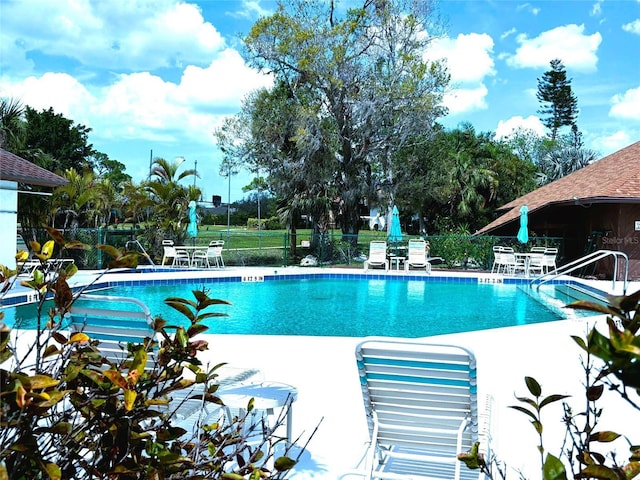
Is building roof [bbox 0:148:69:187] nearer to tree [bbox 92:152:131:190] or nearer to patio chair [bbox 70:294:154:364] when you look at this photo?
patio chair [bbox 70:294:154:364]

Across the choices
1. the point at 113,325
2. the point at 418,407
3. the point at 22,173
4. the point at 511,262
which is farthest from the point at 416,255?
the point at 418,407

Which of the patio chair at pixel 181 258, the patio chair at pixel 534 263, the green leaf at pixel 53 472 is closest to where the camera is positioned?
the green leaf at pixel 53 472

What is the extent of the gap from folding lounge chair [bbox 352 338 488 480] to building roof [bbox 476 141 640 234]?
1480 cm

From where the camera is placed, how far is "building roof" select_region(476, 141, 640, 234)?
53.8ft

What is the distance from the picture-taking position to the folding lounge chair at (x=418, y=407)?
10.5ft

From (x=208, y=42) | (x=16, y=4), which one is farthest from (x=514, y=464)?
(x=16, y=4)

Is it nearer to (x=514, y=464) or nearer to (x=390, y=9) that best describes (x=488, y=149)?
(x=390, y=9)

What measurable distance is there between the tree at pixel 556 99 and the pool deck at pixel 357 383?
44302 millimetres

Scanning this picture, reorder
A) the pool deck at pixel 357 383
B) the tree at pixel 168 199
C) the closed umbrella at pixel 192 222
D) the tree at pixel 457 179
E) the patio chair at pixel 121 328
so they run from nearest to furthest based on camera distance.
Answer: the patio chair at pixel 121 328 < the pool deck at pixel 357 383 < the closed umbrella at pixel 192 222 < the tree at pixel 168 199 < the tree at pixel 457 179

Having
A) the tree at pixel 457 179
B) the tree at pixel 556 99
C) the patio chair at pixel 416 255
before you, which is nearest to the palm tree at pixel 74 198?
the patio chair at pixel 416 255

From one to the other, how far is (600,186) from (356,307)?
9.31m

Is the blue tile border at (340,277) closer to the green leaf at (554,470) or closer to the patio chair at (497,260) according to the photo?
the patio chair at (497,260)

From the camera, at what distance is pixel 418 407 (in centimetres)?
337

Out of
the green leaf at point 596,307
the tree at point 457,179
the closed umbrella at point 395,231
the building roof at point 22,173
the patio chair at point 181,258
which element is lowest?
the patio chair at point 181,258
